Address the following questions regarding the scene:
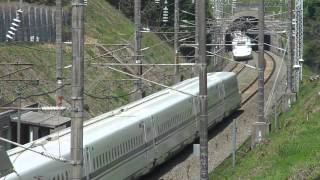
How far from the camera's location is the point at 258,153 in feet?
86.6

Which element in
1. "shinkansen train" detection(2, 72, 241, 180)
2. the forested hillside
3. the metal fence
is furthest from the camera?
the forested hillside

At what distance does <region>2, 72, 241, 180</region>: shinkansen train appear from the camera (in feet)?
55.8

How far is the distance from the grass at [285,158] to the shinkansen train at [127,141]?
2487mm

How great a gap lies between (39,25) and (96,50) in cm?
627

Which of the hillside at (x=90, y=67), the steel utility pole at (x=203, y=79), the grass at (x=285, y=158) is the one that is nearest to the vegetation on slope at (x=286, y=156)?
the grass at (x=285, y=158)

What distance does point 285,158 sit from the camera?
2362cm

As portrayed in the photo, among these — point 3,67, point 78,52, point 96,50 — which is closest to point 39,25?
point 96,50

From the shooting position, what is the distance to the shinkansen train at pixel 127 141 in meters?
17.0

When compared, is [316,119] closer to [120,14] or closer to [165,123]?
[165,123]

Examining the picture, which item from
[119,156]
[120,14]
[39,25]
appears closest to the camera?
[119,156]

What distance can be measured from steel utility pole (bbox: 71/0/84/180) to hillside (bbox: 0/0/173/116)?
12864 mm

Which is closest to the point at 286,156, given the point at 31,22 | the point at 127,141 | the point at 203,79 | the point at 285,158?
the point at 285,158

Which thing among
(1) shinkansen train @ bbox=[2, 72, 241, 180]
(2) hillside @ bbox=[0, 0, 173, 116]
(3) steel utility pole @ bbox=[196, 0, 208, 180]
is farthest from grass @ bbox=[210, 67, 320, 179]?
(2) hillside @ bbox=[0, 0, 173, 116]

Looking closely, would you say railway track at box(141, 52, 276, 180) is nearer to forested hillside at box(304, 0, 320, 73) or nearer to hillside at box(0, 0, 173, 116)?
hillside at box(0, 0, 173, 116)
